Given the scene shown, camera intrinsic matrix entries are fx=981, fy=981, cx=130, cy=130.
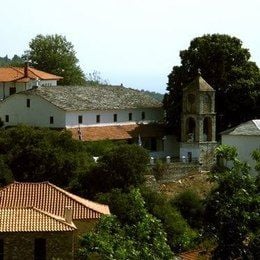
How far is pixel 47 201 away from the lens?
38.2 m

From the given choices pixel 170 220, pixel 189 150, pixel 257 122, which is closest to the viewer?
pixel 170 220

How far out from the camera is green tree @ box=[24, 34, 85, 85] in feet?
308

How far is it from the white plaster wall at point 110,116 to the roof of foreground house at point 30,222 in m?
28.7

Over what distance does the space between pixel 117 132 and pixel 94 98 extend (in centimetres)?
356

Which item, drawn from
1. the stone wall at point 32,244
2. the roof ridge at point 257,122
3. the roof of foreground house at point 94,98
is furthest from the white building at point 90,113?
the stone wall at point 32,244

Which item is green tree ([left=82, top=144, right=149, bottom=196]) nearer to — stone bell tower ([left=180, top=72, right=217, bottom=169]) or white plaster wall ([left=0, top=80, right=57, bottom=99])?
stone bell tower ([left=180, top=72, right=217, bottom=169])

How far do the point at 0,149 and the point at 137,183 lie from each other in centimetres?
811

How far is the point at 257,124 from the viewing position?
197ft

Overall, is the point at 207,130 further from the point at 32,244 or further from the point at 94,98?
the point at 32,244

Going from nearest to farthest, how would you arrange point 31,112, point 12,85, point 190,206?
point 190,206, point 31,112, point 12,85

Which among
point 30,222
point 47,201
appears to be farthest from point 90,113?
point 30,222

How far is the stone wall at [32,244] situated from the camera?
31.5 m

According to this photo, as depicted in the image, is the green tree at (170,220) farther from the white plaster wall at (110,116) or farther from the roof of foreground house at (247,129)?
the white plaster wall at (110,116)

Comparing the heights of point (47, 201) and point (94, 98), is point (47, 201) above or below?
below
